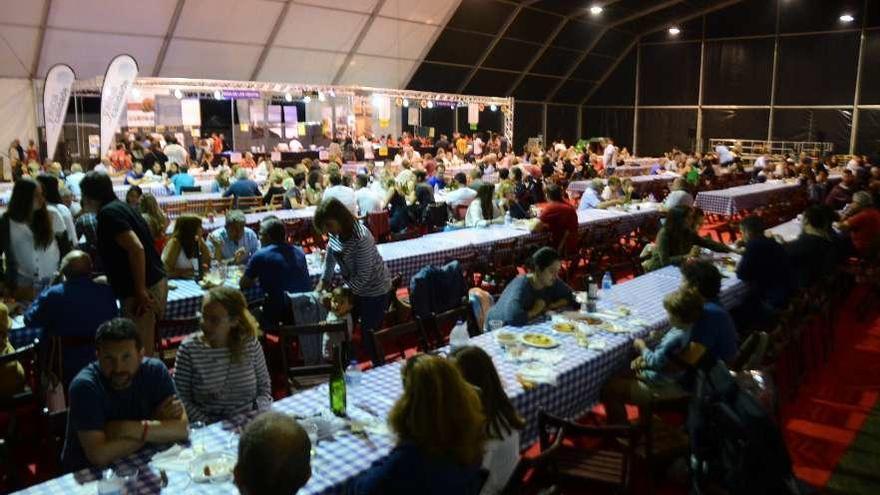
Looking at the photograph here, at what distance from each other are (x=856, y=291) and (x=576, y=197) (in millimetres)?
8098

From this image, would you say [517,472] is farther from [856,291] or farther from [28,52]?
[28,52]

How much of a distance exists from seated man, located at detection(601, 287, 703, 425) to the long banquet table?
110mm

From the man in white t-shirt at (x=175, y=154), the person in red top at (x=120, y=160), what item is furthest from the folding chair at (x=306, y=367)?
the man in white t-shirt at (x=175, y=154)

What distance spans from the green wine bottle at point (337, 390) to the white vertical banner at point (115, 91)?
11363 millimetres

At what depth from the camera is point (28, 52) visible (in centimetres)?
1531

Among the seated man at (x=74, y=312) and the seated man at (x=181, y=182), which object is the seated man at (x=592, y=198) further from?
the seated man at (x=74, y=312)

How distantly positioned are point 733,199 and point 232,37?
12.6 metres

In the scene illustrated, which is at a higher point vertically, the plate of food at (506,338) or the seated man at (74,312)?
the seated man at (74,312)

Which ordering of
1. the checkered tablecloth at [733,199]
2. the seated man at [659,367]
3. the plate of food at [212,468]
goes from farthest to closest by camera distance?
the checkered tablecloth at [733,199] < the seated man at [659,367] < the plate of food at [212,468]

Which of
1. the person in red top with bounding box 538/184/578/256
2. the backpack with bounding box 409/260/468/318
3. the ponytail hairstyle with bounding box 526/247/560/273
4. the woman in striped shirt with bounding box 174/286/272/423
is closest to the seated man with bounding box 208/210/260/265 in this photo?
the backpack with bounding box 409/260/468/318

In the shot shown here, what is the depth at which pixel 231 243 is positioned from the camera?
6.36 meters

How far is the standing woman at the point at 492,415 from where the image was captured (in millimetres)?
2818

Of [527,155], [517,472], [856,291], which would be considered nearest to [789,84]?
[527,155]

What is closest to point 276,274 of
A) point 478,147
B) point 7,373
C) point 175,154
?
point 7,373
